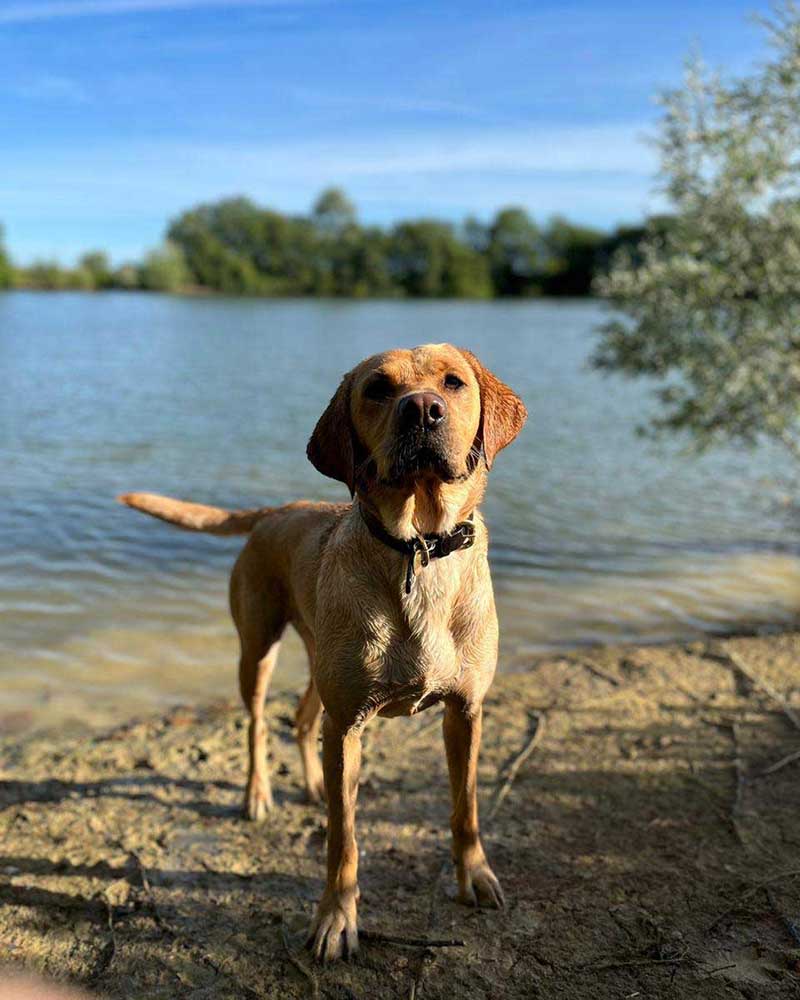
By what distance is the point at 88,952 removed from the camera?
10.1 ft

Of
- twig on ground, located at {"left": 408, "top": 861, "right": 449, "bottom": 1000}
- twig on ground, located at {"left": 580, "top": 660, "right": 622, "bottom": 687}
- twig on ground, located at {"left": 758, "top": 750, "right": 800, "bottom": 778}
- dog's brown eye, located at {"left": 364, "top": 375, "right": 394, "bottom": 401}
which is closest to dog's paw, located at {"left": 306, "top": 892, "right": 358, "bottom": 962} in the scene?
twig on ground, located at {"left": 408, "top": 861, "right": 449, "bottom": 1000}

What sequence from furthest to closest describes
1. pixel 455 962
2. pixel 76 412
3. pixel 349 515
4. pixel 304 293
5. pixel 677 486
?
pixel 304 293
pixel 76 412
pixel 677 486
pixel 349 515
pixel 455 962

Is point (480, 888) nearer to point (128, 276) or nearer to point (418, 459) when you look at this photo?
point (418, 459)

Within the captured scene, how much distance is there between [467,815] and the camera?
3406 millimetres

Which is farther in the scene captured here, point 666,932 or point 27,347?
point 27,347

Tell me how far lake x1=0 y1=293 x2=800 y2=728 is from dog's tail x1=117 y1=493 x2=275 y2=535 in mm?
1780

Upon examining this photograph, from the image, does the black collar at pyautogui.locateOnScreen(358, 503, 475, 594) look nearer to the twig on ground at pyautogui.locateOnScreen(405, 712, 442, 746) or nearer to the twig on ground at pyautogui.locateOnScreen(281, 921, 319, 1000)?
the twig on ground at pyautogui.locateOnScreen(281, 921, 319, 1000)

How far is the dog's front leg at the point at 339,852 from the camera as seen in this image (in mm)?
3090

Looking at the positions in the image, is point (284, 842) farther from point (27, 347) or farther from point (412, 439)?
point (27, 347)

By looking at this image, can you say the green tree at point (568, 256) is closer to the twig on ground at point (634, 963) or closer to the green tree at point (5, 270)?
the green tree at point (5, 270)

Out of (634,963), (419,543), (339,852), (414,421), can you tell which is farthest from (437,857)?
(414,421)

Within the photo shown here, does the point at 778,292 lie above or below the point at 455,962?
above

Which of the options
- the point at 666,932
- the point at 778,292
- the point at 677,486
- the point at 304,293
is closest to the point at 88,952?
the point at 666,932

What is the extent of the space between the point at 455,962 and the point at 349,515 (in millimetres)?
1677
